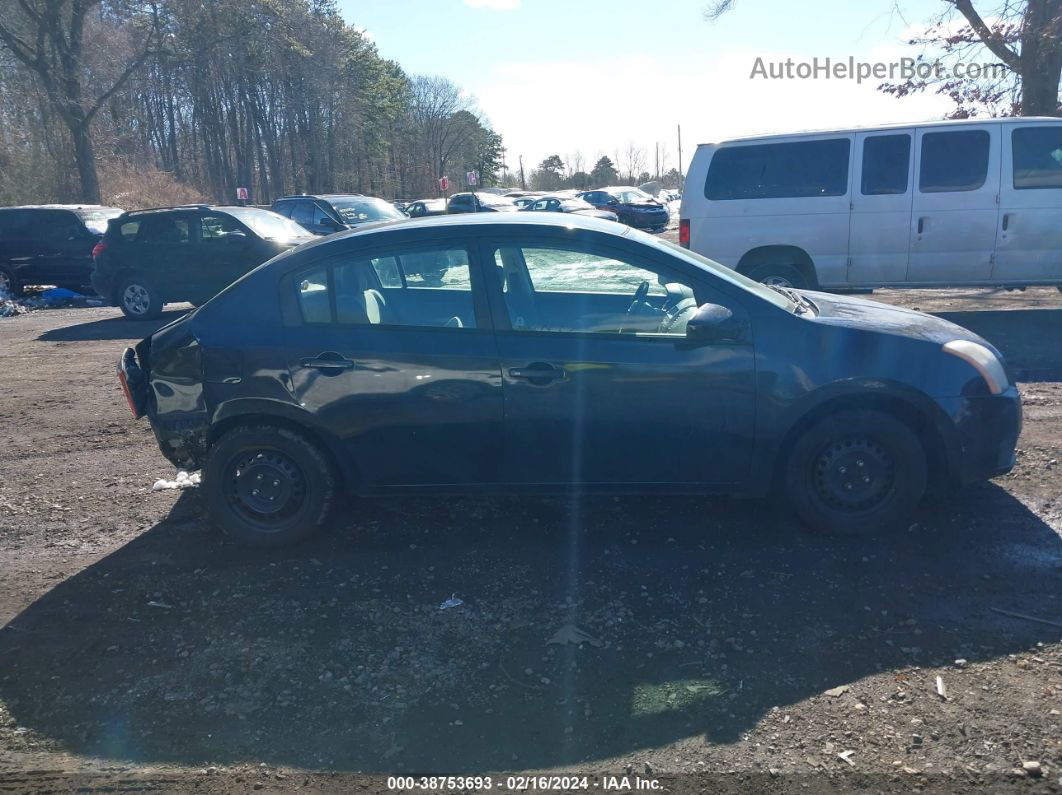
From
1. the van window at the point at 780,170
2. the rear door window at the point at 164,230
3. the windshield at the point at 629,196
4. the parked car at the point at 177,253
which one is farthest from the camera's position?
the windshield at the point at 629,196

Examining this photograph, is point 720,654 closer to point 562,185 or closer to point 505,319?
point 505,319

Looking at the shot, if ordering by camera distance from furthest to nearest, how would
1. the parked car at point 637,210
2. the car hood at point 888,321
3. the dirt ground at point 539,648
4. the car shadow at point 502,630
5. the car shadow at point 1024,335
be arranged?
1. the parked car at point 637,210
2. the car shadow at point 1024,335
3. the car hood at point 888,321
4. the car shadow at point 502,630
5. the dirt ground at point 539,648

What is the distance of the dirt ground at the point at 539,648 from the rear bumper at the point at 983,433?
1.19 ft

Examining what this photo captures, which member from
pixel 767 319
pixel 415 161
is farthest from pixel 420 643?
pixel 415 161

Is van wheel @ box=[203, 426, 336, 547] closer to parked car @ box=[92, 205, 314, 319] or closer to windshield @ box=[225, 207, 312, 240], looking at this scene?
parked car @ box=[92, 205, 314, 319]

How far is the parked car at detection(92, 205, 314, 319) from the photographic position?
1327 centimetres

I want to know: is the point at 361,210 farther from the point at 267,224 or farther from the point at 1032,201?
the point at 1032,201

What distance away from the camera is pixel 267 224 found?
13828 millimetres

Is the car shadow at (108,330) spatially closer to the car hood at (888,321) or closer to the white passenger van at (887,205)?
the white passenger van at (887,205)

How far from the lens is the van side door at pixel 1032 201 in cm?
916

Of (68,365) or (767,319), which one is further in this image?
(68,365)

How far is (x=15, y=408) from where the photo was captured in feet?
26.5

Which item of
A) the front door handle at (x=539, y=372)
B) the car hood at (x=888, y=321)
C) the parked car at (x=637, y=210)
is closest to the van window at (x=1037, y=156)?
the car hood at (x=888, y=321)

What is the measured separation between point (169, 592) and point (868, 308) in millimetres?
4111
